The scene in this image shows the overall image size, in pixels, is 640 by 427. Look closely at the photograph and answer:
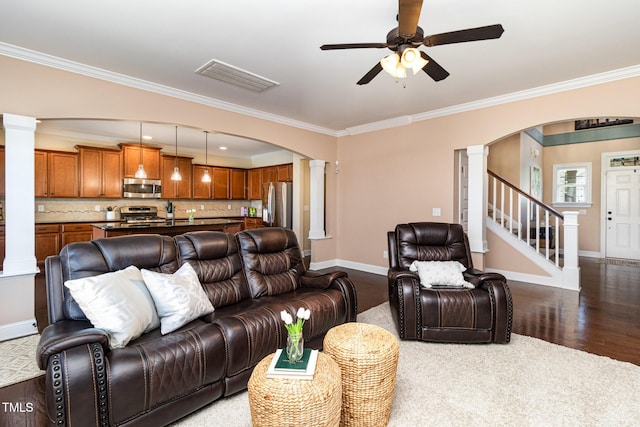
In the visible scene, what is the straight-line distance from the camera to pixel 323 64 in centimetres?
A: 320

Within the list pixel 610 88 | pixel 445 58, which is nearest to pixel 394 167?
pixel 445 58

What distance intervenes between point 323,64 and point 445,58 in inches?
48.3

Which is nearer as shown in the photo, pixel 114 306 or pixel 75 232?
pixel 114 306

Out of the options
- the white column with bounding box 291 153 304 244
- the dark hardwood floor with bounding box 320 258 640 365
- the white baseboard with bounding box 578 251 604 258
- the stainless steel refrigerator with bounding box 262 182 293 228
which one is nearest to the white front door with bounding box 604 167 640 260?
the white baseboard with bounding box 578 251 604 258

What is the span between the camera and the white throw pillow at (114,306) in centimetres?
172

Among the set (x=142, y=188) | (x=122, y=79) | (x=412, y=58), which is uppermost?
(x=122, y=79)

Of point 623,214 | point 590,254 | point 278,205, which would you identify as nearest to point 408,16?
point 278,205

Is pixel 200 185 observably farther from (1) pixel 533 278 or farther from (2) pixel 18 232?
(1) pixel 533 278

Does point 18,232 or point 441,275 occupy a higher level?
point 18,232

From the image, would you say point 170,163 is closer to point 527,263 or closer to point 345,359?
point 345,359

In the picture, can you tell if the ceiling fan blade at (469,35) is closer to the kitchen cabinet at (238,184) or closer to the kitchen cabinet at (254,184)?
the kitchen cabinet at (254,184)

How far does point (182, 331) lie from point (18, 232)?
2295 millimetres

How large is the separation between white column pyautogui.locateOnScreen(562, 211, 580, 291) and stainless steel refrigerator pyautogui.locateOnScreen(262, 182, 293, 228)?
201 inches

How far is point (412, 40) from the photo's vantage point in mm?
2199
